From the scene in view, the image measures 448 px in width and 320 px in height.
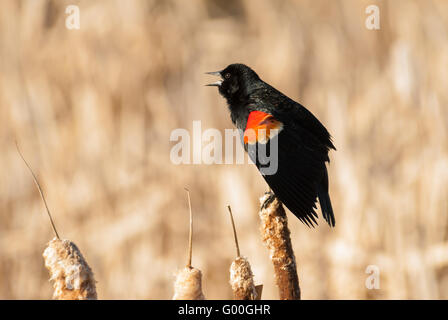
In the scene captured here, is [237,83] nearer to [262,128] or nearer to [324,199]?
[262,128]

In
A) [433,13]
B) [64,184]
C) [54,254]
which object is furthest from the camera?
[433,13]

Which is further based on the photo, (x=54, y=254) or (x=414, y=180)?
(x=414, y=180)


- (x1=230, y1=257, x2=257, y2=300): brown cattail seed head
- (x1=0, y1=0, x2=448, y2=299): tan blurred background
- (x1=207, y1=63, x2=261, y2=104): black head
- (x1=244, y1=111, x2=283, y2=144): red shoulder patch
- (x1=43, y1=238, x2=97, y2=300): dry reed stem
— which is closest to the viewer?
(x1=43, y1=238, x2=97, y2=300): dry reed stem

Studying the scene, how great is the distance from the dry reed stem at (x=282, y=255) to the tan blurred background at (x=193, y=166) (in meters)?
1.83

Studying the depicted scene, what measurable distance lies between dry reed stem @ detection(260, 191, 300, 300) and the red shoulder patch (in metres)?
0.46

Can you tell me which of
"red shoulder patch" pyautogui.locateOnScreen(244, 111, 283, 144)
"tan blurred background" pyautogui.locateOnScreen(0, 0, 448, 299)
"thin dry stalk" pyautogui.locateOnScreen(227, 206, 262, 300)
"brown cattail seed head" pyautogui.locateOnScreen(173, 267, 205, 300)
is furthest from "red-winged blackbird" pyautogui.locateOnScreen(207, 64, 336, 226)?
"tan blurred background" pyautogui.locateOnScreen(0, 0, 448, 299)

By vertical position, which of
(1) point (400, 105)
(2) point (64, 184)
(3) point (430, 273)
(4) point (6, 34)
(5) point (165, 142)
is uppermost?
Result: (4) point (6, 34)

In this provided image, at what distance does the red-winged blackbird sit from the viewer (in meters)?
1.62

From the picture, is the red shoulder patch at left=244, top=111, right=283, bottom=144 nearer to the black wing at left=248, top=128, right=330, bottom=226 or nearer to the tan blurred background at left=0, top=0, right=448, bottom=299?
the black wing at left=248, top=128, right=330, bottom=226

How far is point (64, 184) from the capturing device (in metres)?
3.17

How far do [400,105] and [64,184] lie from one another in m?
2.08

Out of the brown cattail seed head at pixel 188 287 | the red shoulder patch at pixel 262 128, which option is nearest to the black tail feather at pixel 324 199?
the red shoulder patch at pixel 262 128
